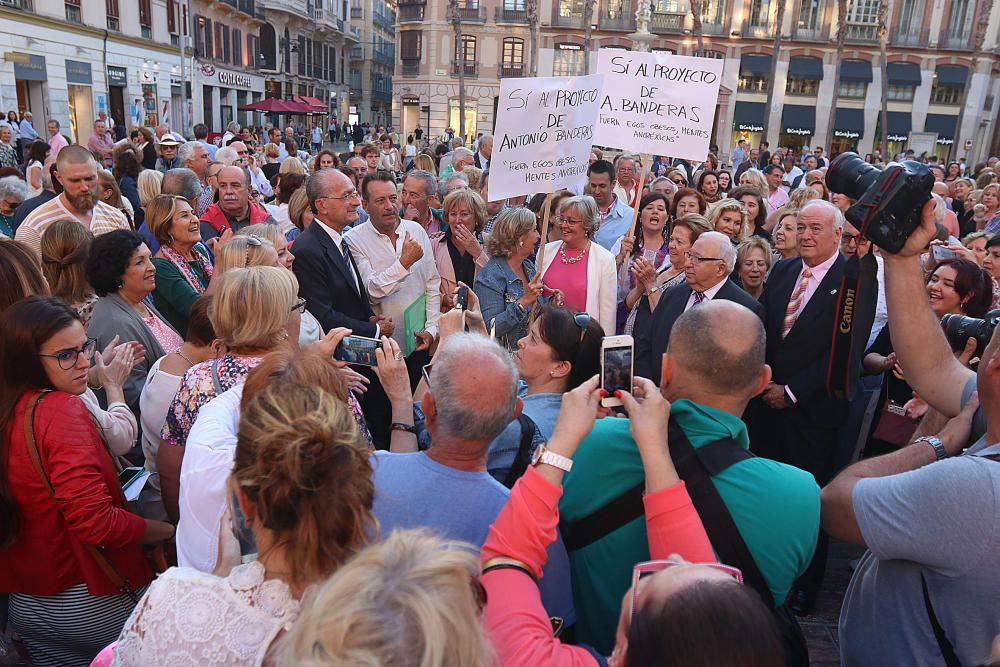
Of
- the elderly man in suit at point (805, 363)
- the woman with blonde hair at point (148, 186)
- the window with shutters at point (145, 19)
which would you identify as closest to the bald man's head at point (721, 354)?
the elderly man in suit at point (805, 363)

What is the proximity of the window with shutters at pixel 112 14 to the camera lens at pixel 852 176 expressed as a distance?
2837 centimetres

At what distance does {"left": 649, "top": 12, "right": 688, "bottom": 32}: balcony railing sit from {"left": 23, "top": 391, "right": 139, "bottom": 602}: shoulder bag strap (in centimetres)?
4577

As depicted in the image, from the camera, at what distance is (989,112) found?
42750mm

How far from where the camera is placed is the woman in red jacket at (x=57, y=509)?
236 centimetres

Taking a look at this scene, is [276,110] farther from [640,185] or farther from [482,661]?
[482,661]

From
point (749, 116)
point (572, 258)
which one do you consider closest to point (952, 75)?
point (749, 116)

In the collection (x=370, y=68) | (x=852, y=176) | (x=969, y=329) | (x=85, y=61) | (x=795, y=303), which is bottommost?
(x=795, y=303)

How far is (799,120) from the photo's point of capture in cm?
4206

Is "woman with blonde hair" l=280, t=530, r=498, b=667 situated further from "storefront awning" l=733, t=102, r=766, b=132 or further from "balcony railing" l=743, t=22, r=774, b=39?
"balcony railing" l=743, t=22, r=774, b=39

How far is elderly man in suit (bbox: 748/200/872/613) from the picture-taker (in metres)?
4.07

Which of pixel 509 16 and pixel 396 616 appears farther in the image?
pixel 509 16

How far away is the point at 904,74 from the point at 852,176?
47.7m

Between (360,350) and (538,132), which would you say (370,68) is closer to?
(538,132)

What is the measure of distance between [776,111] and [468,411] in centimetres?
4546
